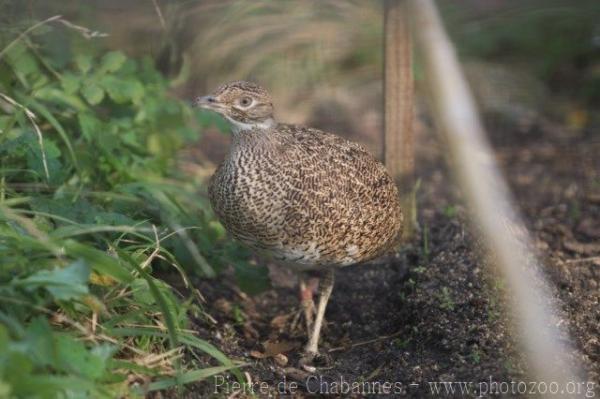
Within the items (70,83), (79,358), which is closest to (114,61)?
(70,83)

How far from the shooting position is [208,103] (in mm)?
4004

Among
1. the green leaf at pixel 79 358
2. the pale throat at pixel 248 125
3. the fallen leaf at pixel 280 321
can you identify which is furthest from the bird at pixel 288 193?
the green leaf at pixel 79 358

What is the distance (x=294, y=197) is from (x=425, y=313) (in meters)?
0.86

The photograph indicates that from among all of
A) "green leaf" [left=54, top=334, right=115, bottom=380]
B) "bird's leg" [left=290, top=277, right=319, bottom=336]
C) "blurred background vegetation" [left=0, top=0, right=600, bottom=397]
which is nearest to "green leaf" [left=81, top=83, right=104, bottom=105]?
"blurred background vegetation" [left=0, top=0, right=600, bottom=397]

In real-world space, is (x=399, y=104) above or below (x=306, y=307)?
above

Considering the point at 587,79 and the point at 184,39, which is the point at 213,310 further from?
the point at 587,79

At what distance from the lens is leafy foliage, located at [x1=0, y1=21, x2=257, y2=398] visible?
2982 millimetres

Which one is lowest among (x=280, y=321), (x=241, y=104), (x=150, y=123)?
→ (x=280, y=321)

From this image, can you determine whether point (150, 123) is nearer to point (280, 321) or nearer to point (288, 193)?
point (280, 321)

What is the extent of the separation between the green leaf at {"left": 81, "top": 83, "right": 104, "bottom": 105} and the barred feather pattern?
89 centimetres

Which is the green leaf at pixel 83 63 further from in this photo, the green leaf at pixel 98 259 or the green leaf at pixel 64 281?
the green leaf at pixel 64 281

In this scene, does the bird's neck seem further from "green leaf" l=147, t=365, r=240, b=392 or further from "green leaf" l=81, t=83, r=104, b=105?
"green leaf" l=147, t=365, r=240, b=392

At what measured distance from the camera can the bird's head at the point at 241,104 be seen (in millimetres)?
4016

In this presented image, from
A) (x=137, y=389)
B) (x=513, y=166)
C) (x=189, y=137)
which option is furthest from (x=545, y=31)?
(x=137, y=389)
